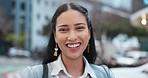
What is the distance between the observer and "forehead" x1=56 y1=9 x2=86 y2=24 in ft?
6.29

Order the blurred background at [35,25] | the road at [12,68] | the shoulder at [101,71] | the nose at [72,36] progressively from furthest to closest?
the blurred background at [35,25] → the road at [12,68] → the shoulder at [101,71] → the nose at [72,36]

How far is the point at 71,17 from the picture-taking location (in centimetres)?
192

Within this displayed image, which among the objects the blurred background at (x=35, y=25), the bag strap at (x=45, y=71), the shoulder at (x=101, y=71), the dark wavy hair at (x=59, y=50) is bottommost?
the blurred background at (x=35, y=25)

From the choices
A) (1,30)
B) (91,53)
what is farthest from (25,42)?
(91,53)

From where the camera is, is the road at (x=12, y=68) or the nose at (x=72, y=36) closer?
the nose at (x=72, y=36)

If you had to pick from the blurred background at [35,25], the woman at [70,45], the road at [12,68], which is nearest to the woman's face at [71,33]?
the woman at [70,45]

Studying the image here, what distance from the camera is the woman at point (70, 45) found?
1.91 metres

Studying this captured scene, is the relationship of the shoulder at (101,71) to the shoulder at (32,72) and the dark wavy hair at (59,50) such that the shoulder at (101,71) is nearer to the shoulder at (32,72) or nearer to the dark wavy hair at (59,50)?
the dark wavy hair at (59,50)

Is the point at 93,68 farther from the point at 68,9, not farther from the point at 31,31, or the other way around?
the point at 31,31

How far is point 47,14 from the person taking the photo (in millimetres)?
57406

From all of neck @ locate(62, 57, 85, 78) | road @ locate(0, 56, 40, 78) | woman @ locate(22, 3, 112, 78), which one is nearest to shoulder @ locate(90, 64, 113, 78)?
woman @ locate(22, 3, 112, 78)

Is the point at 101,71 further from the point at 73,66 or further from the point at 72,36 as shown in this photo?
the point at 72,36

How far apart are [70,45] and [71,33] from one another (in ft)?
0.21

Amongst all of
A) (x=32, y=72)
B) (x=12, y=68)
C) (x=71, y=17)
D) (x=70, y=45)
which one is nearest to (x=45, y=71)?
(x=32, y=72)
